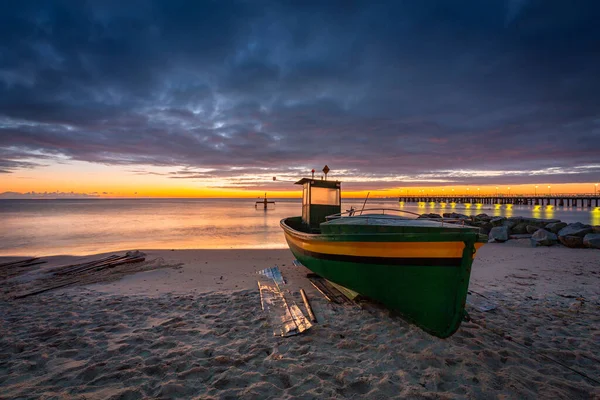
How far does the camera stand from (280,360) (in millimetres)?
4371

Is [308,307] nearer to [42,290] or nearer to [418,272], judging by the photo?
[418,272]

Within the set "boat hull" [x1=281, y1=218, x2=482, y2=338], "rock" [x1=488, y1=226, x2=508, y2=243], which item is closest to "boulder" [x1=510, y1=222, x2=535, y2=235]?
"rock" [x1=488, y1=226, x2=508, y2=243]

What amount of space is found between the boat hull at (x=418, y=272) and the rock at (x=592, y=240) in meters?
13.6

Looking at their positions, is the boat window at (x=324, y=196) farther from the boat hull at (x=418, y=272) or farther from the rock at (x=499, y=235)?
the rock at (x=499, y=235)

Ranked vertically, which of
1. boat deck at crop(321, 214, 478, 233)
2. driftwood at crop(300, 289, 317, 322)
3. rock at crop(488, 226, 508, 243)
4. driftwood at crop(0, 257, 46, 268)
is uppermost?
boat deck at crop(321, 214, 478, 233)

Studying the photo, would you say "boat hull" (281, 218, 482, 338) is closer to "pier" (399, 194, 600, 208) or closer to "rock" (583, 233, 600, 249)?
"rock" (583, 233, 600, 249)

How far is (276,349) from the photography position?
470 cm

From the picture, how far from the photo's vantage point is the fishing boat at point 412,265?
4684mm

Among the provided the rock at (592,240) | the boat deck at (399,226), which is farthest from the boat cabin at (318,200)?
the rock at (592,240)

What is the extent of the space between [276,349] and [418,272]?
2.64m

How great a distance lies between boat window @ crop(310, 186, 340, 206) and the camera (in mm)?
11414

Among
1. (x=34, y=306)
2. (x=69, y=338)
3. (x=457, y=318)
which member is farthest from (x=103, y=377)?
(x=457, y=318)

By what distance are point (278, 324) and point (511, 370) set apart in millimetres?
3661

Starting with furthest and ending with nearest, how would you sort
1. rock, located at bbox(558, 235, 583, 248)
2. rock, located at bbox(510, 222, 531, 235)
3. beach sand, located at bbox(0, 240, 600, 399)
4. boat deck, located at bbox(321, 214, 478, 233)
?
rock, located at bbox(510, 222, 531, 235)
rock, located at bbox(558, 235, 583, 248)
boat deck, located at bbox(321, 214, 478, 233)
beach sand, located at bbox(0, 240, 600, 399)
